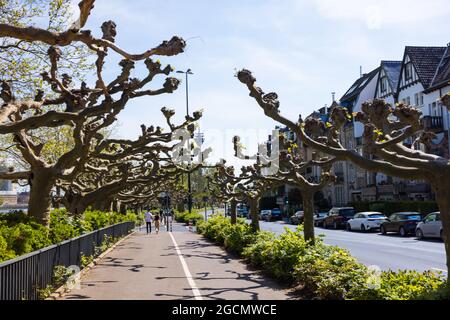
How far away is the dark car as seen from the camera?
41000mm

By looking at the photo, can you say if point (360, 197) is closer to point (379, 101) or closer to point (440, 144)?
point (440, 144)

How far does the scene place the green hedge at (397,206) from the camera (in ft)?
120

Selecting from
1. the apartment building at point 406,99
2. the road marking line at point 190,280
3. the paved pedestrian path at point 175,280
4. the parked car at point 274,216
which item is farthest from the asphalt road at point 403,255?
the parked car at point 274,216

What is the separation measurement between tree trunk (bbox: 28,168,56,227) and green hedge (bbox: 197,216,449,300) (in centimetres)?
601

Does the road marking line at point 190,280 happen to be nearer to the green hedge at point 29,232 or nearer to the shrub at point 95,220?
the green hedge at point 29,232

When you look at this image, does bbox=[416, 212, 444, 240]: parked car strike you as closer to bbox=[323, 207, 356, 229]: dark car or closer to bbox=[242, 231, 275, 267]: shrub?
bbox=[242, 231, 275, 267]: shrub

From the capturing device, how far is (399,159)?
25.1 feet

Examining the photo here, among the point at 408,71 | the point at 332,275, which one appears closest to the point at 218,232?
the point at 332,275

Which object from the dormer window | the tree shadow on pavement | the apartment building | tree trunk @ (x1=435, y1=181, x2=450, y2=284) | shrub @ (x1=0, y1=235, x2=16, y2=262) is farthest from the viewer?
the dormer window

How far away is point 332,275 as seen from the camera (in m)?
9.64

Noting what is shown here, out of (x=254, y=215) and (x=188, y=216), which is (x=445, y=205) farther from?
(x=188, y=216)

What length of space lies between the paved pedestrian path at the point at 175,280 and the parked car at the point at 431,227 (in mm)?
11710

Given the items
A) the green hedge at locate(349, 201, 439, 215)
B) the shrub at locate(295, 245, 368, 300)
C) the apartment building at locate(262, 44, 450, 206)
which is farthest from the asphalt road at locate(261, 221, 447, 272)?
the green hedge at locate(349, 201, 439, 215)
